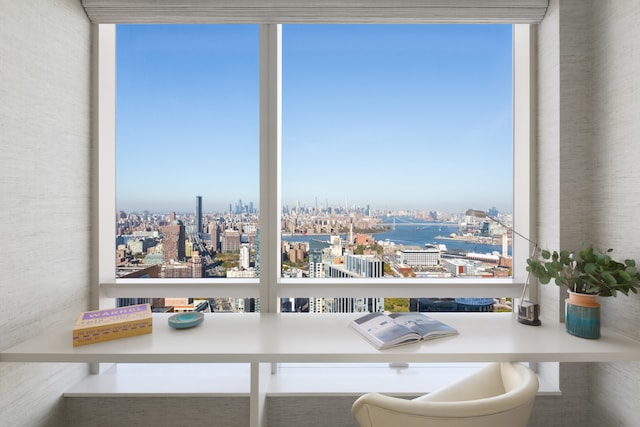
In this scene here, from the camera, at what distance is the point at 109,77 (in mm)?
1682

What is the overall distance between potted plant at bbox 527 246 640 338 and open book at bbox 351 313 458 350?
19.1 inches

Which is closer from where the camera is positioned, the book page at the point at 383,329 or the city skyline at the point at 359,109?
the book page at the point at 383,329

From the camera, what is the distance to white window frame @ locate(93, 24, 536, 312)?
161 centimetres

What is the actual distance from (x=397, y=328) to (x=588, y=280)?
0.79m

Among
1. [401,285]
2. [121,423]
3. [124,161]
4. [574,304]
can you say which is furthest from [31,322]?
[574,304]

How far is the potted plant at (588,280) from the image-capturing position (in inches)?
44.2

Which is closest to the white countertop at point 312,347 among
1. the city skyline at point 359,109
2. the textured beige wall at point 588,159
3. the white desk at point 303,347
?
the white desk at point 303,347

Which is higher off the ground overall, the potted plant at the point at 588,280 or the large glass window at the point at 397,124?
the large glass window at the point at 397,124

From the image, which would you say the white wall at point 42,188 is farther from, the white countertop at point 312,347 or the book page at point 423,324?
the book page at point 423,324

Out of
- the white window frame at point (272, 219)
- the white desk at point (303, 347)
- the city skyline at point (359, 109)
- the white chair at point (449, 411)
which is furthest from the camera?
the city skyline at point (359, 109)

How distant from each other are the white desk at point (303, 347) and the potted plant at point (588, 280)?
0.25 feet

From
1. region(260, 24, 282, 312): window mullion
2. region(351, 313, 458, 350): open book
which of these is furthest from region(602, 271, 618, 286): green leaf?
region(260, 24, 282, 312): window mullion

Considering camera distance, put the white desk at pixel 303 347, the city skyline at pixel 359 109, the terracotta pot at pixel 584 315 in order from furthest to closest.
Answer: the city skyline at pixel 359 109
the terracotta pot at pixel 584 315
the white desk at pixel 303 347

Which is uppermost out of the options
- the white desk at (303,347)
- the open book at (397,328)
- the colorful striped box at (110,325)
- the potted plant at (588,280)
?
the potted plant at (588,280)
